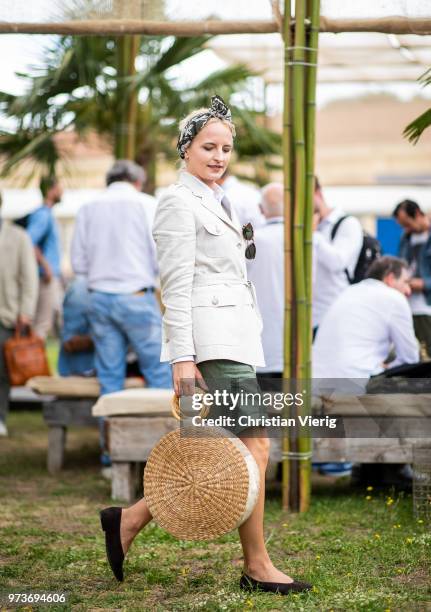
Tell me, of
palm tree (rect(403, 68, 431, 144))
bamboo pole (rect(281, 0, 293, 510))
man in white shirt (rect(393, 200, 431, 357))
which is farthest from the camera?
man in white shirt (rect(393, 200, 431, 357))

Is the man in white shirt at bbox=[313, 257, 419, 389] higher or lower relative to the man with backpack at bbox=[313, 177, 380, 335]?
lower

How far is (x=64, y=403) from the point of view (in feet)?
21.2

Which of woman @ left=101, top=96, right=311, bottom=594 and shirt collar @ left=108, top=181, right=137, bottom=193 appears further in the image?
shirt collar @ left=108, top=181, right=137, bottom=193

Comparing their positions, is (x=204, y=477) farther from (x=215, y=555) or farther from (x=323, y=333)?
(x=323, y=333)

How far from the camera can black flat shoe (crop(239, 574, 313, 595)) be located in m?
3.67

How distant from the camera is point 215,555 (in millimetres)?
4352

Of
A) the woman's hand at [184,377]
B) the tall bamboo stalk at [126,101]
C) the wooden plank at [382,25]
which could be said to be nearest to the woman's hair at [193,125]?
the woman's hand at [184,377]

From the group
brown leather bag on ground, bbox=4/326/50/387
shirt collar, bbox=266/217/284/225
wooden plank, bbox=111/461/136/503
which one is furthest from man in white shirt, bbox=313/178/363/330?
brown leather bag on ground, bbox=4/326/50/387

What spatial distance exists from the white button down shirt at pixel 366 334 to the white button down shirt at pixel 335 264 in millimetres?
683

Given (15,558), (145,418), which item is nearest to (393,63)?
(145,418)

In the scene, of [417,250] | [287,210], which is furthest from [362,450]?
[417,250]

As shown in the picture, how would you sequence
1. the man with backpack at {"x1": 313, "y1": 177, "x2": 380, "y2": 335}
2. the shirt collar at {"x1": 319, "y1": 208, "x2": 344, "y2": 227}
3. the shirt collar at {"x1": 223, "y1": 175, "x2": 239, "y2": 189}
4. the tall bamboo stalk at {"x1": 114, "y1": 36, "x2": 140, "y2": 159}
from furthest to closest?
the tall bamboo stalk at {"x1": 114, "y1": 36, "x2": 140, "y2": 159}, the shirt collar at {"x1": 223, "y1": 175, "x2": 239, "y2": 189}, the shirt collar at {"x1": 319, "y1": 208, "x2": 344, "y2": 227}, the man with backpack at {"x1": 313, "y1": 177, "x2": 380, "y2": 335}

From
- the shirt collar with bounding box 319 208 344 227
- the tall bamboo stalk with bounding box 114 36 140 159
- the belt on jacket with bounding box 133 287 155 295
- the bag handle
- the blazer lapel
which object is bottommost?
the bag handle

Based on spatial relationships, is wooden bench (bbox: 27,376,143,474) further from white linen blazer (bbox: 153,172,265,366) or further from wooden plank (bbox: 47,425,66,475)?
white linen blazer (bbox: 153,172,265,366)
